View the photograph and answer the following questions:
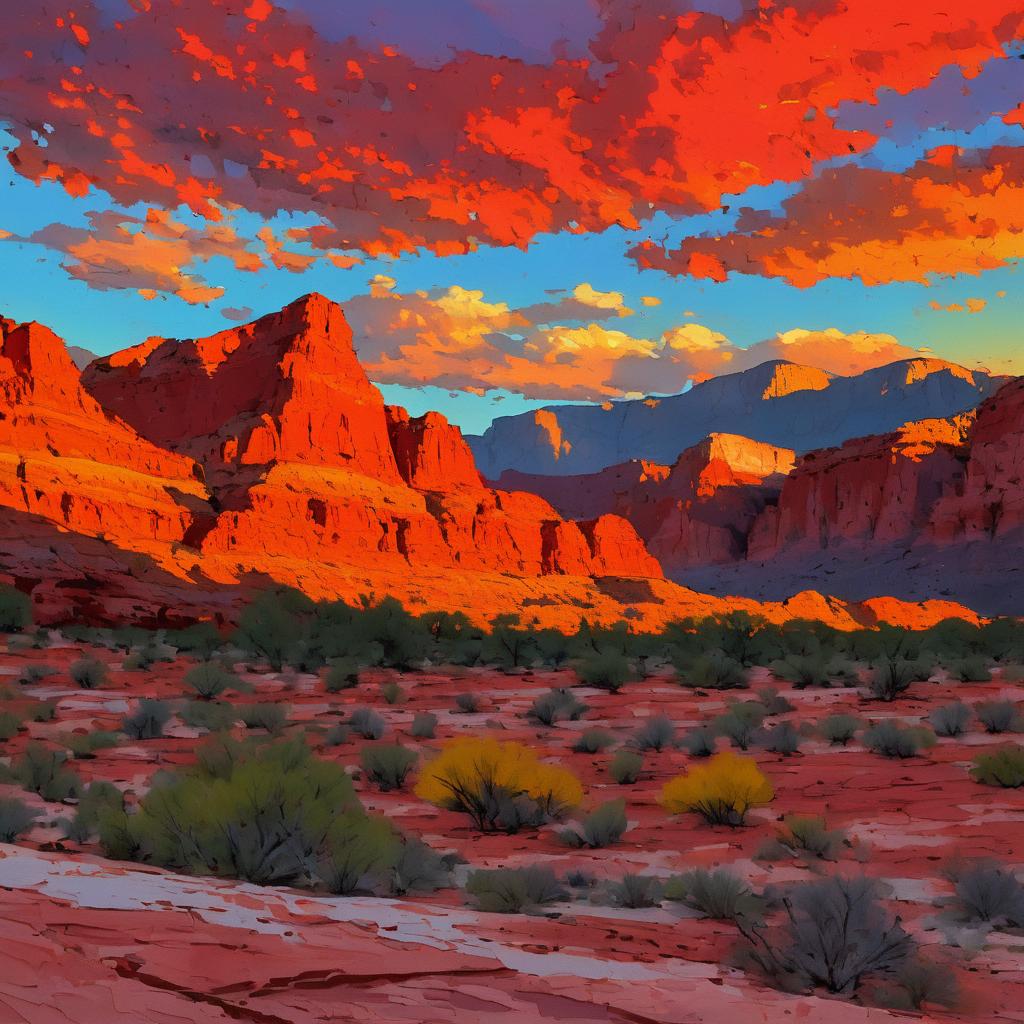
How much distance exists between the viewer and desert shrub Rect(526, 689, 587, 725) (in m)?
14.3

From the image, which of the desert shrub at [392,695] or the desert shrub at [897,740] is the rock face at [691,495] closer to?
the desert shrub at [392,695]

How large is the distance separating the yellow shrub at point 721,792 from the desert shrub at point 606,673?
9.89 meters

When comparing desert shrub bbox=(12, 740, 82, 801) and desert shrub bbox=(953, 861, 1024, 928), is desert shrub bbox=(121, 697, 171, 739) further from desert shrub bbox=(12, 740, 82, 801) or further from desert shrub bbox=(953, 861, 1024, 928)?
desert shrub bbox=(953, 861, 1024, 928)

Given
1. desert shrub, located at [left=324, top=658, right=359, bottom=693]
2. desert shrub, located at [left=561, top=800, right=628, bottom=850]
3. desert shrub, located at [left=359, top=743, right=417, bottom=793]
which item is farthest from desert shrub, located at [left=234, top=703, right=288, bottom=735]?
desert shrub, located at [left=561, top=800, right=628, bottom=850]

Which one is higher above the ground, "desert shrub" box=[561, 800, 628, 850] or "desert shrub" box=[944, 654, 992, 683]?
"desert shrub" box=[944, 654, 992, 683]

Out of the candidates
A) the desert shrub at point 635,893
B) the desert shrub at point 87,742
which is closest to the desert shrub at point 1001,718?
the desert shrub at point 635,893

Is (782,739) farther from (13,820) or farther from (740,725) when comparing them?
(13,820)

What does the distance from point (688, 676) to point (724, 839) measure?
38.7 feet

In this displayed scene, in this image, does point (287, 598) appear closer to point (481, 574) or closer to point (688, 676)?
point (688, 676)

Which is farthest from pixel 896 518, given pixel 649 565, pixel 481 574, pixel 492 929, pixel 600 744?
pixel 492 929

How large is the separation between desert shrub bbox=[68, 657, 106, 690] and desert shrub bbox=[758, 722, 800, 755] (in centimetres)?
1305

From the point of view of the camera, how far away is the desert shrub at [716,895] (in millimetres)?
5527

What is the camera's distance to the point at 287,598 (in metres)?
33.7

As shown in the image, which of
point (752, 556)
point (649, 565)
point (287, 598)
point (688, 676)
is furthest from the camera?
point (752, 556)
